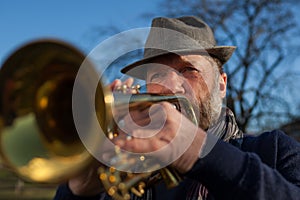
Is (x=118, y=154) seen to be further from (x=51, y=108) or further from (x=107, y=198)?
(x=107, y=198)

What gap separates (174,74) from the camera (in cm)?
261

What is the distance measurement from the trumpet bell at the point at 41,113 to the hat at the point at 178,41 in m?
0.95

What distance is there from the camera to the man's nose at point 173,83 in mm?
2398

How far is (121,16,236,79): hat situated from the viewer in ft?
8.93

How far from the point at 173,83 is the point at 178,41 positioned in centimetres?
39

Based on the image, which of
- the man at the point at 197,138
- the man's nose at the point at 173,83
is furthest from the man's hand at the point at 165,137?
the man's nose at the point at 173,83

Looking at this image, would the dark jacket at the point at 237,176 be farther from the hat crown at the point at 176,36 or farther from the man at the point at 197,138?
the hat crown at the point at 176,36

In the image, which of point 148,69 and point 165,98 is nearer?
point 165,98

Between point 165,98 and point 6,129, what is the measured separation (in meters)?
0.73

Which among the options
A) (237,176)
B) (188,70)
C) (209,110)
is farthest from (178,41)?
(237,176)

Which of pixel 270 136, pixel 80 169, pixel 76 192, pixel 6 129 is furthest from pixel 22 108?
pixel 270 136

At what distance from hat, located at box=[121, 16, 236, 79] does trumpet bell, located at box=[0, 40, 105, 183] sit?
37.4 inches

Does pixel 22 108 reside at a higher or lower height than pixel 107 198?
higher

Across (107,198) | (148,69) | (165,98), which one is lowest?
(107,198)
